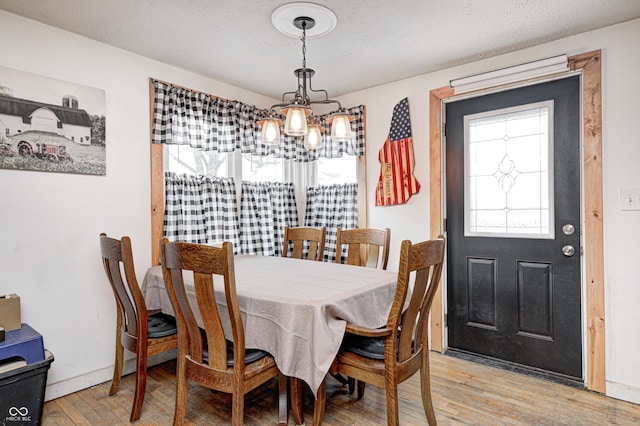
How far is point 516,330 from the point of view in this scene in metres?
2.78

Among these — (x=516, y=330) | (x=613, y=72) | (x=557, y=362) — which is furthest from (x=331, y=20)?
(x=557, y=362)

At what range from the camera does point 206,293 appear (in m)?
1.65

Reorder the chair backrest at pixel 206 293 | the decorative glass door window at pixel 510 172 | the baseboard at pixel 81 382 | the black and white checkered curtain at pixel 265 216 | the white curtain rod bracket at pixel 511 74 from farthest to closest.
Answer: the black and white checkered curtain at pixel 265 216
the decorative glass door window at pixel 510 172
the white curtain rod bracket at pixel 511 74
the baseboard at pixel 81 382
the chair backrest at pixel 206 293

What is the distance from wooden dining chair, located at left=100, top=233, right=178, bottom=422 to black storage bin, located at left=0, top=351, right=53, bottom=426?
1.36ft

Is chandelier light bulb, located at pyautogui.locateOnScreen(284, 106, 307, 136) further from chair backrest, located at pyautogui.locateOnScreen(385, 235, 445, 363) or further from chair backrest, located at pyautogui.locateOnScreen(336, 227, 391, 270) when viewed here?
chair backrest, located at pyautogui.locateOnScreen(336, 227, 391, 270)

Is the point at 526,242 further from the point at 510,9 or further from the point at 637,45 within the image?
the point at 510,9

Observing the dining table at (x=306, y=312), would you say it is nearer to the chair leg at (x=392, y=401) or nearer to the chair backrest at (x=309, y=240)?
the chair leg at (x=392, y=401)

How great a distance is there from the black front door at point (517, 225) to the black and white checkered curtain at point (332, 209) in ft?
3.06

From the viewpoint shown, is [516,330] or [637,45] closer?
[637,45]

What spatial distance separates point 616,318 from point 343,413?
5.93ft

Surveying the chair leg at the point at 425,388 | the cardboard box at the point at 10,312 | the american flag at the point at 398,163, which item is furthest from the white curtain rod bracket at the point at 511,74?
the cardboard box at the point at 10,312

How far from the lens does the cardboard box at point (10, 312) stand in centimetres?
199

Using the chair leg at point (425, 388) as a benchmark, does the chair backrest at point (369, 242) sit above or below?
above

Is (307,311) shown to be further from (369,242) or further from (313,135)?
(369,242)
